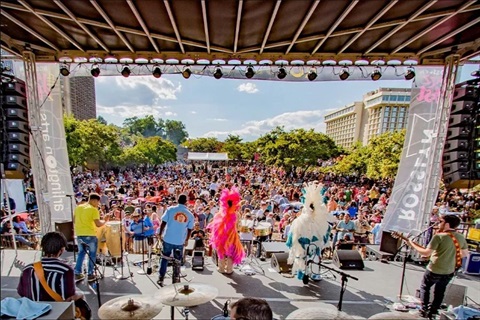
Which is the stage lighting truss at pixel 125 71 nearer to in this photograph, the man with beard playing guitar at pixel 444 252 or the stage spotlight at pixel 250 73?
the stage spotlight at pixel 250 73

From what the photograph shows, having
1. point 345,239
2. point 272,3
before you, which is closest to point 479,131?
point 345,239

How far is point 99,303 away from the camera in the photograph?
12.0 ft

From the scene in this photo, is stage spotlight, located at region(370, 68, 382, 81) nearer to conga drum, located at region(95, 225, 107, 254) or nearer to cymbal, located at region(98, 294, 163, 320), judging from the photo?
cymbal, located at region(98, 294, 163, 320)

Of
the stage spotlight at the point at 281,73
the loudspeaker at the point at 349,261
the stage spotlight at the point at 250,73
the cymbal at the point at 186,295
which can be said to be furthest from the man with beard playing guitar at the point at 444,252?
the stage spotlight at the point at 250,73

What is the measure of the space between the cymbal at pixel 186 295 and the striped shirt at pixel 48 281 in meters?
0.84

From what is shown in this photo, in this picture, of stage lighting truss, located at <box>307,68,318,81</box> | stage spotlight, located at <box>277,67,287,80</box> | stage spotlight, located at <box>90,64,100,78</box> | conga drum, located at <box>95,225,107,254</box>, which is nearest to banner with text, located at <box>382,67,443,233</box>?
stage lighting truss, located at <box>307,68,318,81</box>

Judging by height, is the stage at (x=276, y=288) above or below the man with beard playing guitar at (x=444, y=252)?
below

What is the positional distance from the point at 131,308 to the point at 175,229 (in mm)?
1833

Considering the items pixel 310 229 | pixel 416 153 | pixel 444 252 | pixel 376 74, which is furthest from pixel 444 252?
pixel 376 74

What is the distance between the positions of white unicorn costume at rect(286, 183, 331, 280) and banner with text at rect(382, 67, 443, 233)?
247 centimetres

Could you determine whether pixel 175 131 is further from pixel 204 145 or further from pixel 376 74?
pixel 376 74

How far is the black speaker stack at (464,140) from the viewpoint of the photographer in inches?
189

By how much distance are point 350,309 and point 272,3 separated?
15.2ft

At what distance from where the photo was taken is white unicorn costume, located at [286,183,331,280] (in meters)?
4.62
